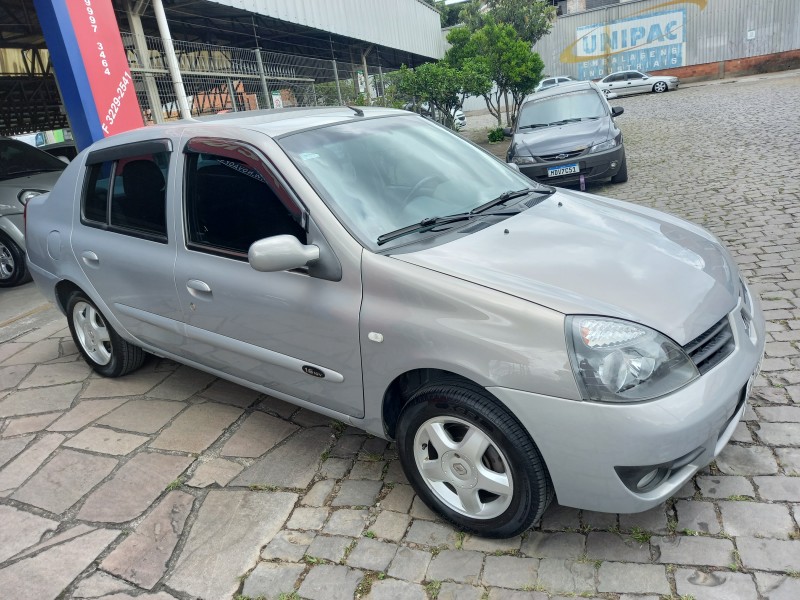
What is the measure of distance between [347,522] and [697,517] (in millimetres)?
1448

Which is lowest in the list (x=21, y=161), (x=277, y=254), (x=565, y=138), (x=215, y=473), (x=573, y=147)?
(x=215, y=473)

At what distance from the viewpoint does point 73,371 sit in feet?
14.9

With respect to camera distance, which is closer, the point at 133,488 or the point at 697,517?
the point at 697,517

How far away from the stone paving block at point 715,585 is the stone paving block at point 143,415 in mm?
2849

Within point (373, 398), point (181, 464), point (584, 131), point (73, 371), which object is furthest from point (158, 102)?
point (373, 398)

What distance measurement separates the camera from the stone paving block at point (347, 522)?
2672 millimetres

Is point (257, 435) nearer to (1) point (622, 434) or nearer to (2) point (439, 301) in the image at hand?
(2) point (439, 301)

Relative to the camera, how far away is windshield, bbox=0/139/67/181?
7908 mm

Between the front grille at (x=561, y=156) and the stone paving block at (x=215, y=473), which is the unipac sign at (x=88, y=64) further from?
the front grille at (x=561, y=156)

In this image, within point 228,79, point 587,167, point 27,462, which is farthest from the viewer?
point 228,79

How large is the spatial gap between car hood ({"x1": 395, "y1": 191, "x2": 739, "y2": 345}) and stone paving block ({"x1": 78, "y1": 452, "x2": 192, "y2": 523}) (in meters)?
1.76

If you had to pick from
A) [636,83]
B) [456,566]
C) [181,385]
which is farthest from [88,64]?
[636,83]

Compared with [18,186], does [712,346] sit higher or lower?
Answer: lower

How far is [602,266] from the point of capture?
249 centimetres
